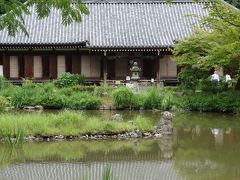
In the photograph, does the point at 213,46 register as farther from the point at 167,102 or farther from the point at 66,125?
the point at 66,125

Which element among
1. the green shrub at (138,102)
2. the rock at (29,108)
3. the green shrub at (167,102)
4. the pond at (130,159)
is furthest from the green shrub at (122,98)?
the pond at (130,159)

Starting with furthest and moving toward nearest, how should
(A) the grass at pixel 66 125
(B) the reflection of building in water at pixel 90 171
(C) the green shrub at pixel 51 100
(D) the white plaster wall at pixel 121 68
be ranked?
(D) the white plaster wall at pixel 121 68 → (C) the green shrub at pixel 51 100 → (A) the grass at pixel 66 125 → (B) the reflection of building in water at pixel 90 171

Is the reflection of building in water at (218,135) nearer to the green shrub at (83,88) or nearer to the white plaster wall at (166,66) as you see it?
the green shrub at (83,88)

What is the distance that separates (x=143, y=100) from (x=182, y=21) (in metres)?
13.4

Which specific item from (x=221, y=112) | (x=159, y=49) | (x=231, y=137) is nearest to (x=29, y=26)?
(x=159, y=49)

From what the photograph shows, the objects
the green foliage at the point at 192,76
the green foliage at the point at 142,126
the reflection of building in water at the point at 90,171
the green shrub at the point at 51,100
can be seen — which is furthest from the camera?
the green foliage at the point at 192,76

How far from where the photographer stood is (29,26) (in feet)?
116

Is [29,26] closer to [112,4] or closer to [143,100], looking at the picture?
[112,4]

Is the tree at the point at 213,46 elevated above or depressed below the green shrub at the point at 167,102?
above

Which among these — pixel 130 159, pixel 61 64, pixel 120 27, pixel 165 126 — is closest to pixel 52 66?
pixel 61 64

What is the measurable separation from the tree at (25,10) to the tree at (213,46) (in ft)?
45.5

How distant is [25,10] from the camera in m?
5.18

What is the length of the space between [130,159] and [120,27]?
23.4 meters

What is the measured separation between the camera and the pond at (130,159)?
10.7 metres
